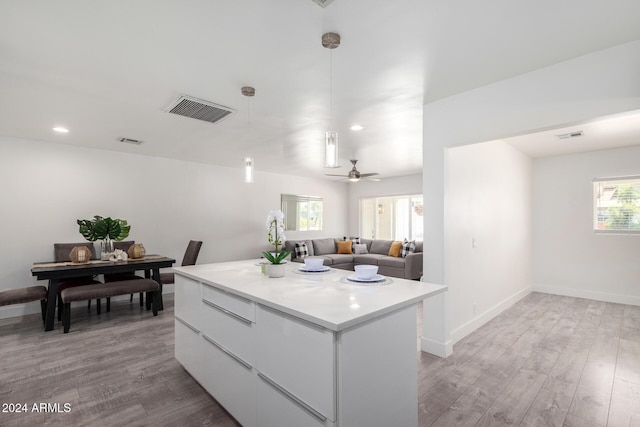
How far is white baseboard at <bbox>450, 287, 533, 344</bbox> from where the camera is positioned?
10.4ft

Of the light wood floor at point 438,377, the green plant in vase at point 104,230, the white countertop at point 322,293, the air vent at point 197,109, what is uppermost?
the air vent at point 197,109

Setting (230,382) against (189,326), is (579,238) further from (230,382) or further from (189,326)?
(189,326)

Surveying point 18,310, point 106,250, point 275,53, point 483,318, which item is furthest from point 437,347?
point 18,310

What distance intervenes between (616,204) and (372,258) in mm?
4242

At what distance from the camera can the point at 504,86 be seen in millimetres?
2451

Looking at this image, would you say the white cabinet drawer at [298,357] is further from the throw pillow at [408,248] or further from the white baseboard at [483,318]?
the throw pillow at [408,248]

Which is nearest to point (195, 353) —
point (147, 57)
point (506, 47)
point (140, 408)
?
point (140, 408)

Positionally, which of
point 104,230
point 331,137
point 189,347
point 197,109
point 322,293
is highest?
point 197,109

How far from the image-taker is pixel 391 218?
28.7 feet

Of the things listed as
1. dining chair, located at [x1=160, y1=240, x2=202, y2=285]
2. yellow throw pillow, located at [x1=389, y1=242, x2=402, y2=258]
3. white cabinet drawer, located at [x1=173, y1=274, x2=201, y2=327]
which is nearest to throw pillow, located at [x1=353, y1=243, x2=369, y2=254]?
yellow throw pillow, located at [x1=389, y1=242, x2=402, y2=258]

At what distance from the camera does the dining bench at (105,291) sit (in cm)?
350

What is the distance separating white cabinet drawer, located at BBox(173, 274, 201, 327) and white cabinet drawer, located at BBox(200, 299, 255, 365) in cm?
12

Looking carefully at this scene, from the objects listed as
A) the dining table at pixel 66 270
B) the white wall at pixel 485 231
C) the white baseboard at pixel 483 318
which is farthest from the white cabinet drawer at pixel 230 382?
the dining table at pixel 66 270

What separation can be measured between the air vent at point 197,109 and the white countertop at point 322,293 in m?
1.57
